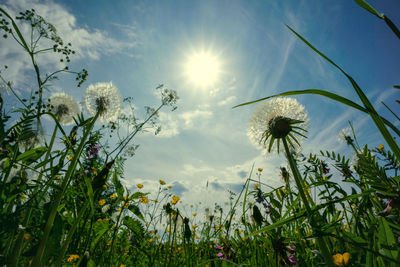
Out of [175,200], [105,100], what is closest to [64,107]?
[105,100]

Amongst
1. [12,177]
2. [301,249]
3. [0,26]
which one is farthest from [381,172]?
[0,26]

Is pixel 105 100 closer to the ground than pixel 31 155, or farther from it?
farther from it

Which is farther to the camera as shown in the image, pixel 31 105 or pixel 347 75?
pixel 31 105

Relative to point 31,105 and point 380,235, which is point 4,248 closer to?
point 31,105

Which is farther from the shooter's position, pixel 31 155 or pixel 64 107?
pixel 64 107

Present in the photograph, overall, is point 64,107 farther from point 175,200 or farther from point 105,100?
point 175,200

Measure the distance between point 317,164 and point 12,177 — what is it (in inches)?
106

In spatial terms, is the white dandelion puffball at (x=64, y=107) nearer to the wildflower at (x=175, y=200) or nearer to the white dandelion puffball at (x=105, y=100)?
the white dandelion puffball at (x=105, y=100)

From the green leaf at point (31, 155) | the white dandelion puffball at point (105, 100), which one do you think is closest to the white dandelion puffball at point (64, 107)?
the white dandelion puffball at point (105, 100)

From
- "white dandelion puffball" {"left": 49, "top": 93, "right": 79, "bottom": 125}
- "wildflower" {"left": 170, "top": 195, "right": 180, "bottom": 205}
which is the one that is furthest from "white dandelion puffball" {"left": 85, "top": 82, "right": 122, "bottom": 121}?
"wildflower" {"left": 170, "top": 195, "right": 180, "bottom": 205}

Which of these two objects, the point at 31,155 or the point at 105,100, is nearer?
the point at 31,155

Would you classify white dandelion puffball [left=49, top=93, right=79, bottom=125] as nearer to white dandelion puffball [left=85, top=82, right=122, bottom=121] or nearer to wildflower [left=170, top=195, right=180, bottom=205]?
white dandelion puffball [left=85, top=82, right=122, bottom=121]

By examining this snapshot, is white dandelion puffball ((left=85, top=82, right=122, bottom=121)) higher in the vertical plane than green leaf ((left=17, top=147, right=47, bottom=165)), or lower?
higher

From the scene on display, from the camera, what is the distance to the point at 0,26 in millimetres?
1933
